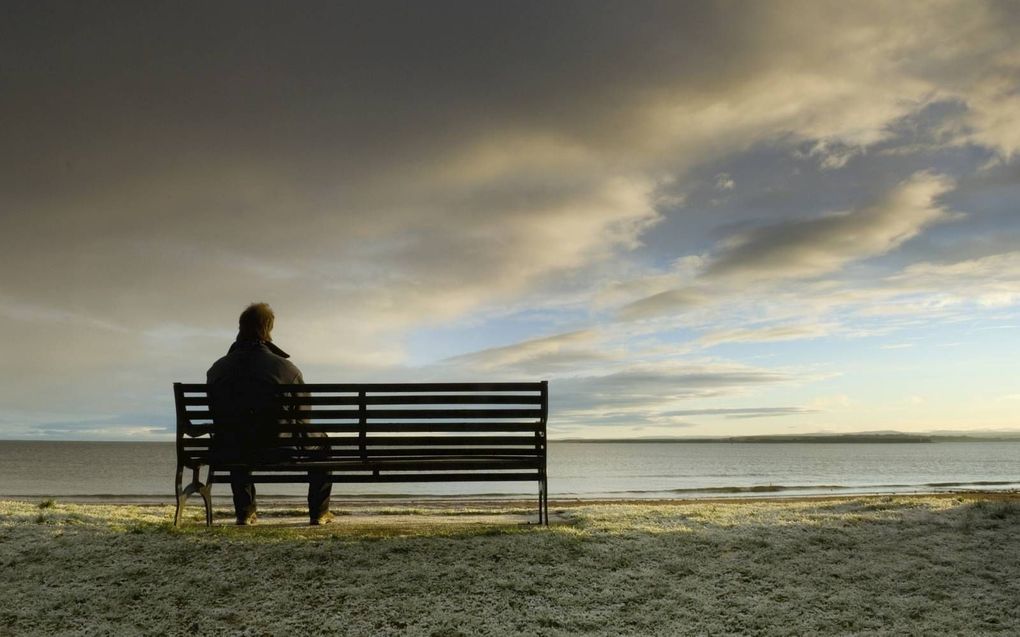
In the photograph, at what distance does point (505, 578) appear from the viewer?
640 centimetres

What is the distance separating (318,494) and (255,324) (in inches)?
77.8

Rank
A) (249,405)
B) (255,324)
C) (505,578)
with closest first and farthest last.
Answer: (505,578) → (249,405) → (255,324)

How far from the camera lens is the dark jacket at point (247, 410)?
25.9ft

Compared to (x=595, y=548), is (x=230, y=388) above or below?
above

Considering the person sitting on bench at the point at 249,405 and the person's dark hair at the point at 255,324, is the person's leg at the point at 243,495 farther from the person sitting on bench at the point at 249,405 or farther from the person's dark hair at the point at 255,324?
the person's dark hair at the point at 255,324

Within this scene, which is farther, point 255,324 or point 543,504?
point 255,324

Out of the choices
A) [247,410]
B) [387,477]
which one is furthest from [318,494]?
[247,410]

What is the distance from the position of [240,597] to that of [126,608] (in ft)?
2.88

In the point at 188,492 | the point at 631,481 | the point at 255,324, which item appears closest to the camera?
the point at 188,492

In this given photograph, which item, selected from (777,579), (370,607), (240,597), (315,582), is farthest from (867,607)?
(240,597)

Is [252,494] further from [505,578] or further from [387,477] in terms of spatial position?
[505,578]

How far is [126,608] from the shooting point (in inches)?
237

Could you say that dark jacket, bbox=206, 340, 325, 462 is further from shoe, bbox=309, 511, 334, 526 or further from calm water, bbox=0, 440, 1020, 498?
calm water, bbox=0, 440, 1020, 498

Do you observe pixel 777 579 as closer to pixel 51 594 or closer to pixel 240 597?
pixel 240 597
